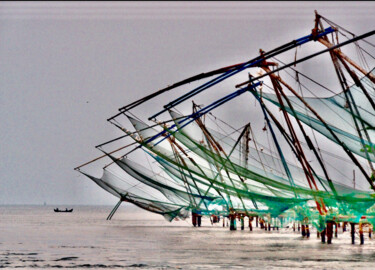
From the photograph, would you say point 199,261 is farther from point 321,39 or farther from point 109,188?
point 109,188

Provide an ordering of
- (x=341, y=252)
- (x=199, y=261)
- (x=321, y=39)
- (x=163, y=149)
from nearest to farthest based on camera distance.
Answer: (x=321, y=39)
(x=199, y=261)
(x=341, y=252)
(x=163, y=149)

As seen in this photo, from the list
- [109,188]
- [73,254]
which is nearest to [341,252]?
[73,254]

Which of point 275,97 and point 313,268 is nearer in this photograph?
point 313,268

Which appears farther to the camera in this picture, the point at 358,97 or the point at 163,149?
the point at 163,149

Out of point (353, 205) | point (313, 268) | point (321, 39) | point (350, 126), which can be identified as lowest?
point (313, 268)

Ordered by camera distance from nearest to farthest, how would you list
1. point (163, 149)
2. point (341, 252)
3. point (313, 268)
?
point (313, 268)
point (341, 252)
point (163, 149)

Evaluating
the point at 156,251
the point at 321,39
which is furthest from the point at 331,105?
the point at 156,251

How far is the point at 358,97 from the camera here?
2300 centimetres

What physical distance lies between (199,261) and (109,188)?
29420 mm

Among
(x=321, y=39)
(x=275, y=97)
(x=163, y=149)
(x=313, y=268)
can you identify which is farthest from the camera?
(x=163, y=149)

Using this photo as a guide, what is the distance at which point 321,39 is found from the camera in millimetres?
19938

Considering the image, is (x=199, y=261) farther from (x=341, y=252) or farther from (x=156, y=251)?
(x=341, y=252)

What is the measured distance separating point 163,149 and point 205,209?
7485mm

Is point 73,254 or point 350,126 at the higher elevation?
point 350,126
